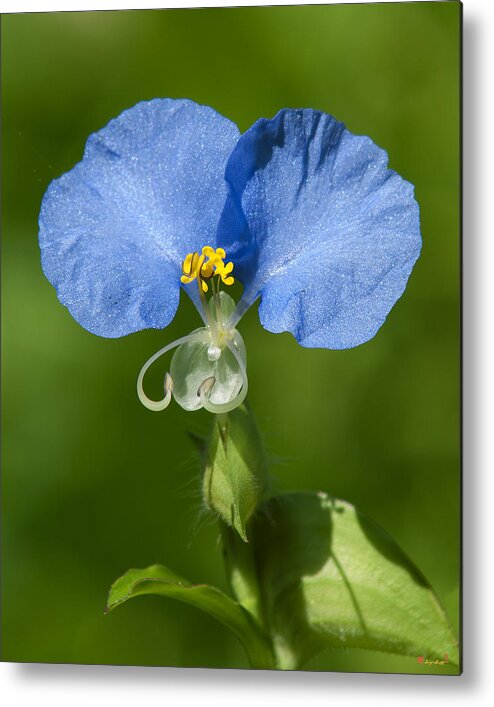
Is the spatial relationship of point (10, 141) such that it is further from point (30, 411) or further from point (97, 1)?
point (30, 411)

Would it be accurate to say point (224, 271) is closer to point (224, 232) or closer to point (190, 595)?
point (224, 232)

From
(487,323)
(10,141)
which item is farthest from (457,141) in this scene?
(10,141)

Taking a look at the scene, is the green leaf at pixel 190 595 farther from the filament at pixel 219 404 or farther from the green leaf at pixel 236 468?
the filament at pixel 219 404

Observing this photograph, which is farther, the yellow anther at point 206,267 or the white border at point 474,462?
the white border at point 474,462

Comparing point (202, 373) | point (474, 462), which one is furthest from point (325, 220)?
point (474, 462)

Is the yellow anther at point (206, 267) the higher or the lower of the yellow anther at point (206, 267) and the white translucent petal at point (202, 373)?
the higher

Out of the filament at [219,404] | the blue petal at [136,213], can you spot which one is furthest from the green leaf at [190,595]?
the blue petal at [136,213]
